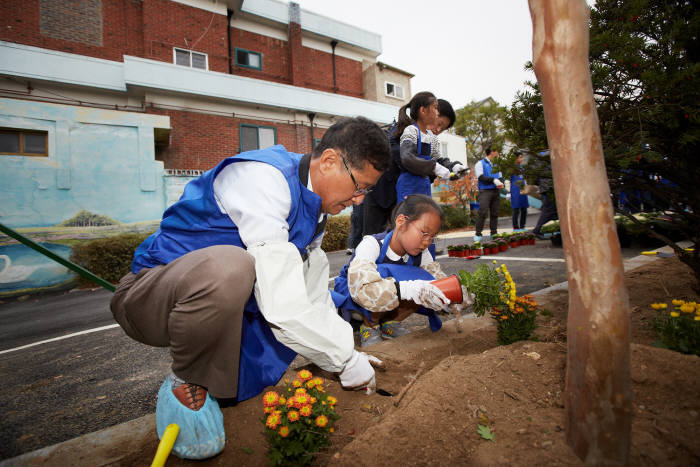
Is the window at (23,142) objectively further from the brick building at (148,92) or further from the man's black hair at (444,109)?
the man's black hair at (444,109)

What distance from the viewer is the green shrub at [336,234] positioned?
10.4m

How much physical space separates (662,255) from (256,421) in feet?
17.1

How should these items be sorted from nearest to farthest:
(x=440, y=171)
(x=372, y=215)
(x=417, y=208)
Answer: (x=417, y=208) → (x=440, y=171) → (x=372, y=215)

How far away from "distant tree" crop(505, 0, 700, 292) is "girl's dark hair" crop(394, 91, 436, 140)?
1216 mm

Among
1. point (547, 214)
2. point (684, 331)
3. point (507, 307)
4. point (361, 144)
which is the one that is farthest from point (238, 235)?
point (547, 214)

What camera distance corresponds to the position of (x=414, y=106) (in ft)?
12.0

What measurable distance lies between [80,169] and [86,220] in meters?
1.48

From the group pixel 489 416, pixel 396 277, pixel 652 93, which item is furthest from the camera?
pixel 396 277

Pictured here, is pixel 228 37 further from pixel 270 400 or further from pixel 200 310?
pixel 270 400

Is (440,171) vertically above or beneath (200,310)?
above

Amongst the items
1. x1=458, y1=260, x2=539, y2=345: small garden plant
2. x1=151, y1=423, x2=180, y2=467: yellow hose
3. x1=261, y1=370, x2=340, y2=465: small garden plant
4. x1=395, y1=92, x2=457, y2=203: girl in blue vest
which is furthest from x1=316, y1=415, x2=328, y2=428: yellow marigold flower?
x1=395, y1=92, x2=457, y2=203: girl in blue vest

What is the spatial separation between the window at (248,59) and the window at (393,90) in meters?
6.99

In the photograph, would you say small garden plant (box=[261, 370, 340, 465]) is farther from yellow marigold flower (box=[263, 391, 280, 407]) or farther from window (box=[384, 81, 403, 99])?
window (box=[384, 81, 403, 99])

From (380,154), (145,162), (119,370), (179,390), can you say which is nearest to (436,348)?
(380,154)
